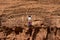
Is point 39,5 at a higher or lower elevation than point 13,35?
higher

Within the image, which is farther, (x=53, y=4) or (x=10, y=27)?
(x=53, y=4)

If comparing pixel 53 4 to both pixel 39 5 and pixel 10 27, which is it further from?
pixel 10 27

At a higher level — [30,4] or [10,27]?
[30,4]

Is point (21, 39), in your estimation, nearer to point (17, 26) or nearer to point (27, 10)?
point (17, 26)

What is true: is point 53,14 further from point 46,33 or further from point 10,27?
point 10,27

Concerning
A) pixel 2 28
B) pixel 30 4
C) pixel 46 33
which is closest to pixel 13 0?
pixel 30 4

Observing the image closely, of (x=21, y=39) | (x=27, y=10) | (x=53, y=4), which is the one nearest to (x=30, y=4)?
(x=27, y=10)

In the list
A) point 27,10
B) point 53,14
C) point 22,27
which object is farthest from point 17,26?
point 53,14

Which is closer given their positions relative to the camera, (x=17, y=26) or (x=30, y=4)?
(x=17, y=26)
